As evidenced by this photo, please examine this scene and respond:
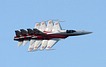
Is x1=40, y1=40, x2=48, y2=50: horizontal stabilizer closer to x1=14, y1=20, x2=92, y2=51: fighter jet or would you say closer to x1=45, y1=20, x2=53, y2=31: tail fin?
x1=14, y1=20, x2=92, y2=51: fighter jet

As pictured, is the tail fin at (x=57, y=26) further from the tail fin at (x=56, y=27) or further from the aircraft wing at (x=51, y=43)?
the aircraft wing at (x=51, y=43)

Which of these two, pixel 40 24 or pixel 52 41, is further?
pixel 40 24

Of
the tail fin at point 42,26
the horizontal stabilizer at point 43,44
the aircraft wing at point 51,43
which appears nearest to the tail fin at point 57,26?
the tail fin at point 42,26

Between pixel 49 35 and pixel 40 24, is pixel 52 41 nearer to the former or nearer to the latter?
pixel 49 35

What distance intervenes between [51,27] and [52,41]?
6676 millimetres

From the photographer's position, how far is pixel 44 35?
128375 millimetres

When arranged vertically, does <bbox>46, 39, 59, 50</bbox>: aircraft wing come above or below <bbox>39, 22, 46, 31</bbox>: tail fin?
below

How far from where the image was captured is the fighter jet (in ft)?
419

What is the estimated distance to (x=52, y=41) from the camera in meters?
128

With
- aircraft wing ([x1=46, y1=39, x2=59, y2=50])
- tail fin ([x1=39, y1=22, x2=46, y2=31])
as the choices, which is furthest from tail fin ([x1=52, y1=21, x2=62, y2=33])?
tail fin ([x1=39, y1=22, x2=46, y2=31])

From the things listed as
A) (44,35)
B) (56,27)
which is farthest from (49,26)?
(44,35)

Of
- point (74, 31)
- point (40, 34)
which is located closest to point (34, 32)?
point (40, 34)

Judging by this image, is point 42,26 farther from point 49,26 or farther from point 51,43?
point 51,43

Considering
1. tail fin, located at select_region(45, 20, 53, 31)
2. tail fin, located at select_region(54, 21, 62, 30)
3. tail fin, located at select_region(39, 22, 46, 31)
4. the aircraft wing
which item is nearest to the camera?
the aircraft wing
